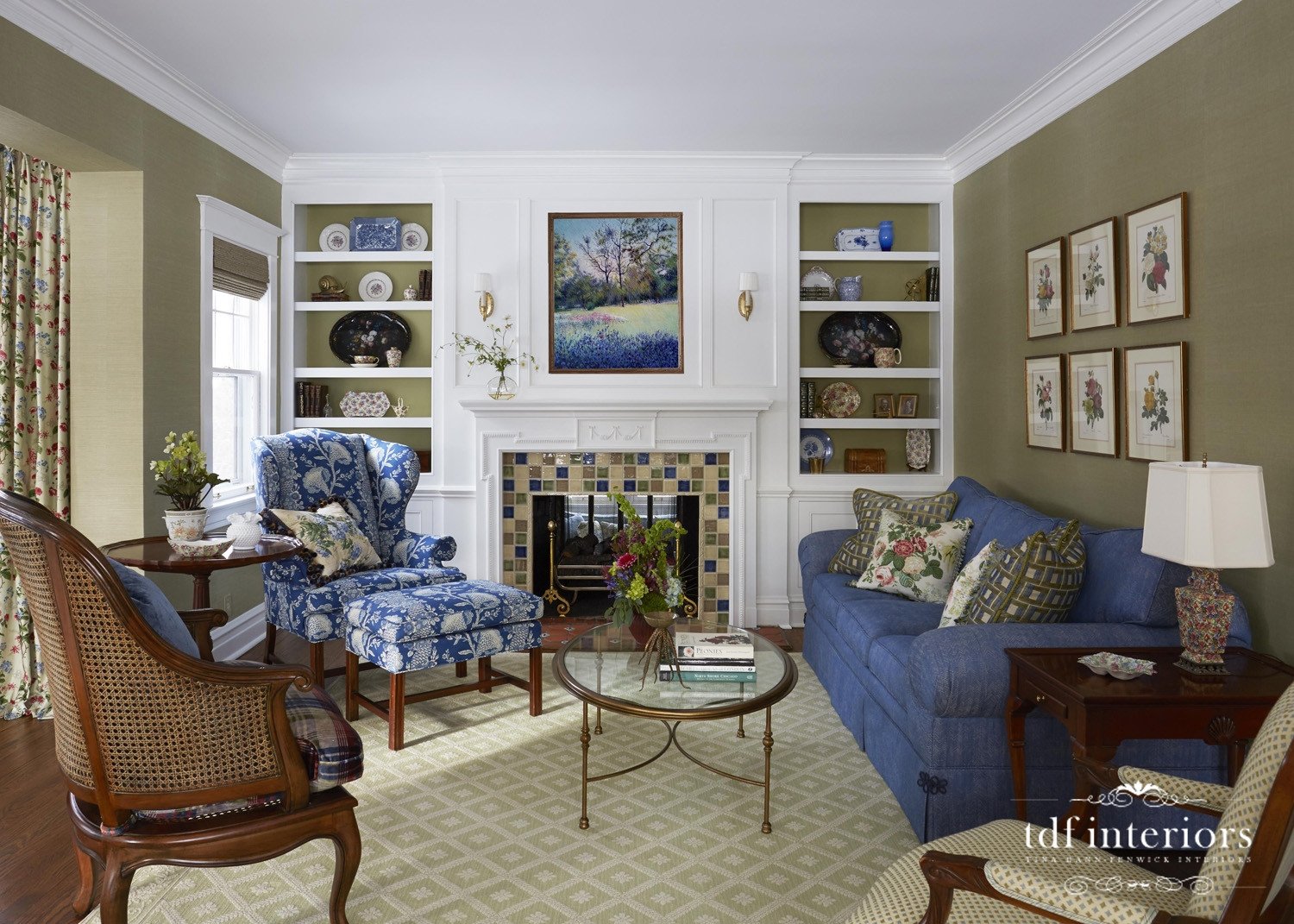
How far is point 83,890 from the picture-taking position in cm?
214

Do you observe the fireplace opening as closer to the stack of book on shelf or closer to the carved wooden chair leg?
the stack of book on shelf

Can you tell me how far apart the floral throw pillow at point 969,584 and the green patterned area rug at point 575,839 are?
0.66m

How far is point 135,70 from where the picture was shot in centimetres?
370

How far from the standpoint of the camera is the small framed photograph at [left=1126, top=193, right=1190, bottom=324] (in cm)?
307

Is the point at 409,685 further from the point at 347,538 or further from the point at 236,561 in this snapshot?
the point at 236,561

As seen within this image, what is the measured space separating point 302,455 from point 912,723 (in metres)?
3.03

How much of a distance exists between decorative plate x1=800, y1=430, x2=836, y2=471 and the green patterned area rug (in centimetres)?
206

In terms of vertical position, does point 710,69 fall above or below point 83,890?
above

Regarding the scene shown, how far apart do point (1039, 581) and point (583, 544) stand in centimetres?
315

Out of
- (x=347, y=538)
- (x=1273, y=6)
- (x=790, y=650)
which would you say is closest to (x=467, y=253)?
(x=347, y=538)

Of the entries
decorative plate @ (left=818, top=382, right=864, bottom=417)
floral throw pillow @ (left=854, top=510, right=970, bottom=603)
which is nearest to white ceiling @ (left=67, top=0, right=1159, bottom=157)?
decorative plate @ (left=818, top=382, right=864, bottom=417)

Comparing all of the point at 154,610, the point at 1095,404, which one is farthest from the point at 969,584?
the point at 154,610

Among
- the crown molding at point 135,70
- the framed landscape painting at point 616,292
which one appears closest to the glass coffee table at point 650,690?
the framed landscape painting at point 616,292

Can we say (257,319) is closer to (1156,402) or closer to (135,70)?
(135,70)
